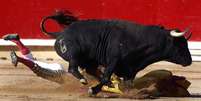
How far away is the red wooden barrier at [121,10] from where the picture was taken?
12.8 m

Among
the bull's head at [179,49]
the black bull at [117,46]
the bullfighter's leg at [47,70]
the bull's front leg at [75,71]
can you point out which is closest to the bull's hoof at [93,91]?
the black bull at [117,46]

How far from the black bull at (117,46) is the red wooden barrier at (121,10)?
3.54 m

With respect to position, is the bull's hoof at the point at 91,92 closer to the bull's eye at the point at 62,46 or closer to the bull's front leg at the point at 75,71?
the bull's front leg at the point at 75,71

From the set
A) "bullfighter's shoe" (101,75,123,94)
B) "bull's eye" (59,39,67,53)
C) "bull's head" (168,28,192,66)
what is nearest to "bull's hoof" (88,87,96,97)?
"bullfighter's shoe" (101,75,123,94)

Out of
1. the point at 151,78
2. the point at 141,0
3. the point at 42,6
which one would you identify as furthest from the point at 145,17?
the point at 151,78

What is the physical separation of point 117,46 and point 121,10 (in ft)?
12.7

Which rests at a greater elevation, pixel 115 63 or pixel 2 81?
pixel 115 63

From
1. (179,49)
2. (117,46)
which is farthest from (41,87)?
(179,49)

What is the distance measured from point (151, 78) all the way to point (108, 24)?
96cm

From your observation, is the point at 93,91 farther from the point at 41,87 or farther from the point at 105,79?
the point at 41,87

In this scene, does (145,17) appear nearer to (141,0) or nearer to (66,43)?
(141,0)

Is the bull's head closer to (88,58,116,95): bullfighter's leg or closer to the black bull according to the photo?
the black bull

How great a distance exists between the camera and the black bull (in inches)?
357

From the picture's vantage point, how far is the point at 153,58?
9.20 metres
